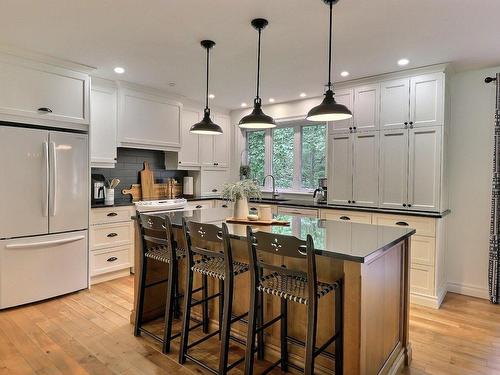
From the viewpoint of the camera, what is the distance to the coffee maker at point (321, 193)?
15.2ft

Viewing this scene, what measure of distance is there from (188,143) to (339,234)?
3674 mm

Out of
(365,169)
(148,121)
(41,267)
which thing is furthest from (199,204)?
(365,169)

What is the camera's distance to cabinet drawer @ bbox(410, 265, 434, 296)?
11.4 feet

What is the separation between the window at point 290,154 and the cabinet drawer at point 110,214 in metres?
2.47

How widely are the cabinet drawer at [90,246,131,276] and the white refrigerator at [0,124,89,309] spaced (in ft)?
0.64

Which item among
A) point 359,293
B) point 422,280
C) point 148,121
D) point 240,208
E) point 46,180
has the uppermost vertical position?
point 148,121

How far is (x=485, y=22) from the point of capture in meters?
2.55

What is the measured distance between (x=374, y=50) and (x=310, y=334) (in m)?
2.70

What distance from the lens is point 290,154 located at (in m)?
5.51

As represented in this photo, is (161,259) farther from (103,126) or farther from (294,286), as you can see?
(103,126)

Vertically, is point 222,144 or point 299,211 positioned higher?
point 222,144

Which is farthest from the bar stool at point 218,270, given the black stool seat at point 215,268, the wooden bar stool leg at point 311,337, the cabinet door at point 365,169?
the cabinet door at point 365,169

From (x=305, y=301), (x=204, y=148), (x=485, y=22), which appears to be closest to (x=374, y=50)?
(x=485, y=22)

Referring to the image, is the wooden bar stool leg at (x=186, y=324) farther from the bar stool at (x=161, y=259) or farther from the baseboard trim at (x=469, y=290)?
the baseboard trim at (x=469, y=290)
